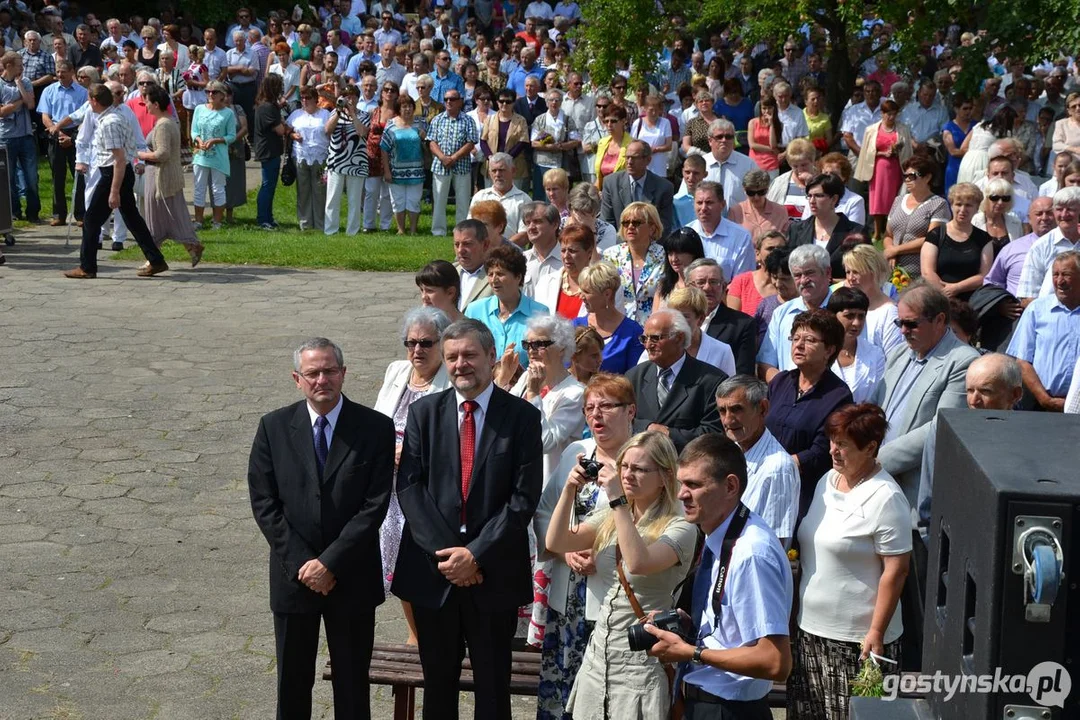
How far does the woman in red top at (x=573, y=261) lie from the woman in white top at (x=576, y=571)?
298 cm

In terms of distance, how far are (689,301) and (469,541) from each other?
2.44m

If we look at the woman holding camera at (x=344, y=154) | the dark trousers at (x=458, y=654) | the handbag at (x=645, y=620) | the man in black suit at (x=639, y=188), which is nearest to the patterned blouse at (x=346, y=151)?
the woman holding camera at (x=344, y=154)

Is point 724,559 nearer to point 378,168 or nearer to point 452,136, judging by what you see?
point 378,168

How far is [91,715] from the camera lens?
646cm

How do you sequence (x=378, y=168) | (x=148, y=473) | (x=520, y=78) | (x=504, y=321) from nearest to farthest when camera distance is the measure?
(x=504, y=321) < (x=148, y=473) < (x=378, y=168) < (x=520, y=78)

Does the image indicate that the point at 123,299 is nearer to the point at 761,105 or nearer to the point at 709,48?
the point at 761,105

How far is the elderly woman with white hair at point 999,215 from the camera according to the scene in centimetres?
1034

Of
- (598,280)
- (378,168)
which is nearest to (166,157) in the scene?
(378,168)

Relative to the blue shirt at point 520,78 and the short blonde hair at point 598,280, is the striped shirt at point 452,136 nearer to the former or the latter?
the blue shirt at point 520,78

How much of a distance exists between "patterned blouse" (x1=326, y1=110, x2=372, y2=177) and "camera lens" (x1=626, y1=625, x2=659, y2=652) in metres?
13.9

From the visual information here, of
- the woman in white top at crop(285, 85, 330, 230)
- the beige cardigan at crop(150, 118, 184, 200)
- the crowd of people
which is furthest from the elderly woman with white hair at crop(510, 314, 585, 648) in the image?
the woman in white top at crop(285, 85, 330, 230)

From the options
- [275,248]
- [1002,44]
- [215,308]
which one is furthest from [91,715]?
[1002,44]

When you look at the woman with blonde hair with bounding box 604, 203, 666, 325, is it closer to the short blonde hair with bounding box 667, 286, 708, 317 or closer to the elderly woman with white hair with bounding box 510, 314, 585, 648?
the short blonde hair with bounding box 667, 286, 708, 317

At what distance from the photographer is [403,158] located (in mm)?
18266
